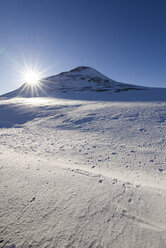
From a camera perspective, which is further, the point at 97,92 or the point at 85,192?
the point at 97,92

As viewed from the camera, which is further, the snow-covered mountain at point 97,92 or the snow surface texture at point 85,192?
the snow-covered mountain at point 97,92

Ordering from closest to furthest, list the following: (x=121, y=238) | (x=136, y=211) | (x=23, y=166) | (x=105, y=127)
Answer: (x=121, y=238) < (x=136, y=211) < (x=23, y=166) < (x=105, y=127)

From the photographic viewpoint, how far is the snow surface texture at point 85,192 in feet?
4.30

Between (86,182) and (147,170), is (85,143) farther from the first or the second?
(147,170)

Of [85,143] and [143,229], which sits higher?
[85,143]

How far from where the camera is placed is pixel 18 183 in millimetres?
1972

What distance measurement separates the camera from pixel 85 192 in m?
1.79

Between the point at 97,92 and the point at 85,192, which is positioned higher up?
the point at 97,92

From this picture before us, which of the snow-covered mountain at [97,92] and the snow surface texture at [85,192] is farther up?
the snow-covered mountain at [97,92]

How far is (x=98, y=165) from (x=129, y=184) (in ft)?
2.33

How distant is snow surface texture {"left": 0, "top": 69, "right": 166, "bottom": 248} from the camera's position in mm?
1312

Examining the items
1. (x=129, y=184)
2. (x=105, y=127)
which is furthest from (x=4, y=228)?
(x=105, y=127)

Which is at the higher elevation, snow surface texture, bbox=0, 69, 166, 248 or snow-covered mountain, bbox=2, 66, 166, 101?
snow-covered mountain, bbox=2, 66, 166, 101

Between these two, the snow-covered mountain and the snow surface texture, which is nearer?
the snow surface texture
